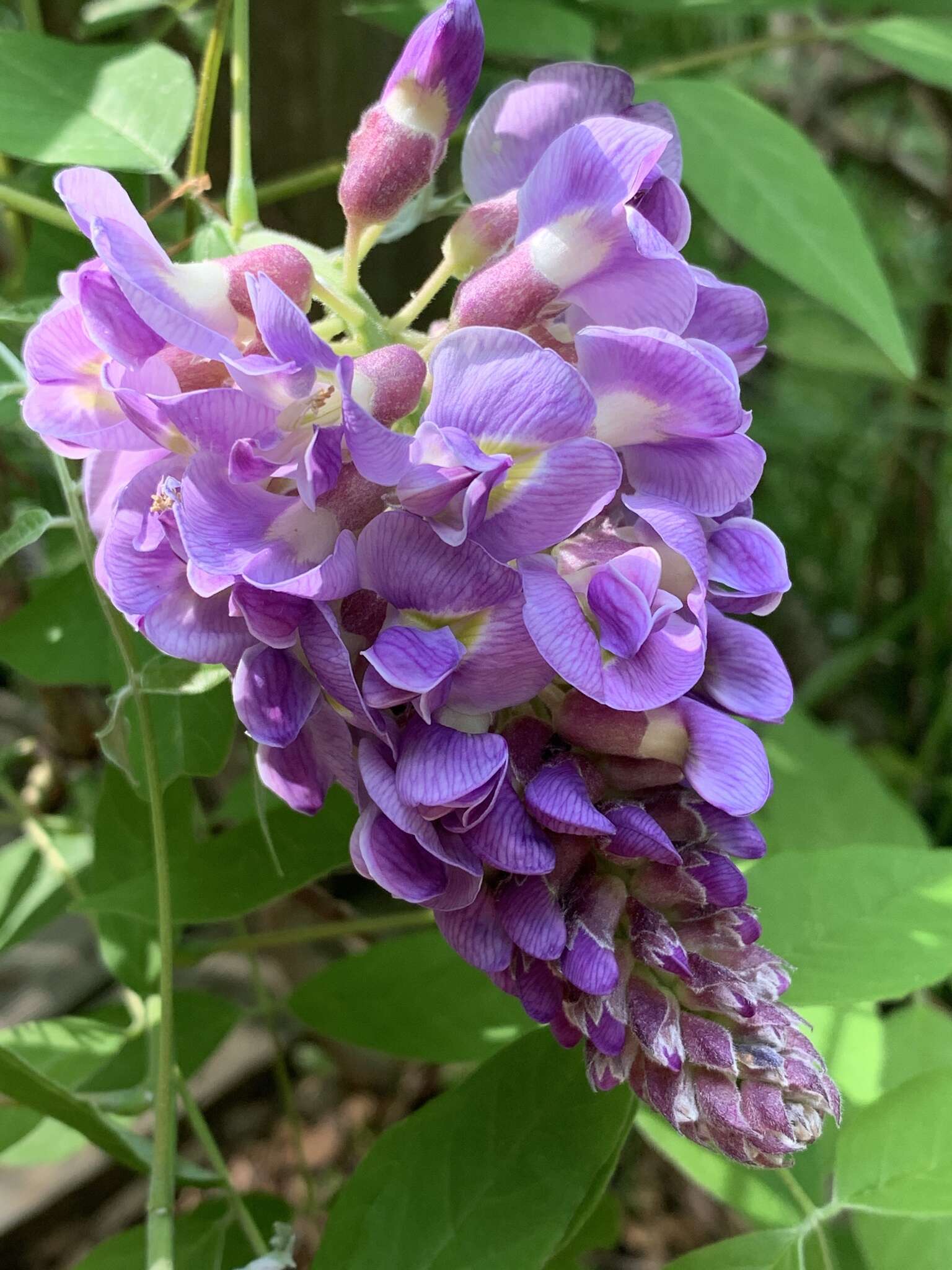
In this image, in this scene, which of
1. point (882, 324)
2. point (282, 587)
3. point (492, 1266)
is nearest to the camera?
point (282, 587)

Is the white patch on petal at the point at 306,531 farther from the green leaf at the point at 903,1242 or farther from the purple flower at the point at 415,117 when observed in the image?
the green leaf at the point at 903,1242

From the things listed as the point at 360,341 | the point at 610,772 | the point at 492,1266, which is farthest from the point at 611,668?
the point at 492,1266

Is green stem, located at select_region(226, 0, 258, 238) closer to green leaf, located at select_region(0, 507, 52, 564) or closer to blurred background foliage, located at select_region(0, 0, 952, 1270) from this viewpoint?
blurred background foliage, located at select_region(0, 0, 952, 1270)

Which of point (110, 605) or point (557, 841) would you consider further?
point (110, 605)

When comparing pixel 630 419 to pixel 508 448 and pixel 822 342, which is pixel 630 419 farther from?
pixel 822 342

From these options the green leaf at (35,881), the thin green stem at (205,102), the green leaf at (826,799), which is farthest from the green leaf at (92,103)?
the green leaf at (826,799)

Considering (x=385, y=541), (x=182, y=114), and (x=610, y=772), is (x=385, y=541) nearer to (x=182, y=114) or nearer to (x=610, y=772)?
(x=610, y=772)

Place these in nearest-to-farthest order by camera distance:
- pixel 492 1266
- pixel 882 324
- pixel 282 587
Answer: pixel 282 587 → pixel 492 1266 → pixel 882 324
